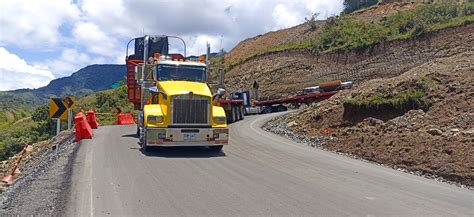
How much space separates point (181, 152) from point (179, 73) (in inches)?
110

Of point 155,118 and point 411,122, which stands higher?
point 155,118

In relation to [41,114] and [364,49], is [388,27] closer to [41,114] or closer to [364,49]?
[364,49]

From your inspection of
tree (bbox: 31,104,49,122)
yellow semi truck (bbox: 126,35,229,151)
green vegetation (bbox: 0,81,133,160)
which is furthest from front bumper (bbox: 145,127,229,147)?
tree (bbox: 31,104,49,122)

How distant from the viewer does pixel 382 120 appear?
18.8 meters

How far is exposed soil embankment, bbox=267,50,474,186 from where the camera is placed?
13.4 metres

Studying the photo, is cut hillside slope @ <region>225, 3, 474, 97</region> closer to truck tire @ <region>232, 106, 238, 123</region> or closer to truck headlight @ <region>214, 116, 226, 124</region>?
truck tire @ <region>232, 106, 238, 123</region>

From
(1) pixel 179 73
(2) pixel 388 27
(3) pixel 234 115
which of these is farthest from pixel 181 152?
(2) pixel 388 27

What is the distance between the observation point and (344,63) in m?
45.0

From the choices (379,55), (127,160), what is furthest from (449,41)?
(127,160)

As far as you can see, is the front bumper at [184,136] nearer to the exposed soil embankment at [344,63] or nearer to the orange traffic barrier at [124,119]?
the orange traffic barrier at [124,119]

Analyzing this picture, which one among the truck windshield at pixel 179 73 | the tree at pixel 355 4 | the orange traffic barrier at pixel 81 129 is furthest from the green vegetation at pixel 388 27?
the orange traffic barrier at pixel 81 129

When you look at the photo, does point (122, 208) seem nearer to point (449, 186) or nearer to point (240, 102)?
point (449, 186)

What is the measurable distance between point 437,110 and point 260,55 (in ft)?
137

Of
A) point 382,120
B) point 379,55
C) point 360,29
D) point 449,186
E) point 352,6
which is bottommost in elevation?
point 449,186
